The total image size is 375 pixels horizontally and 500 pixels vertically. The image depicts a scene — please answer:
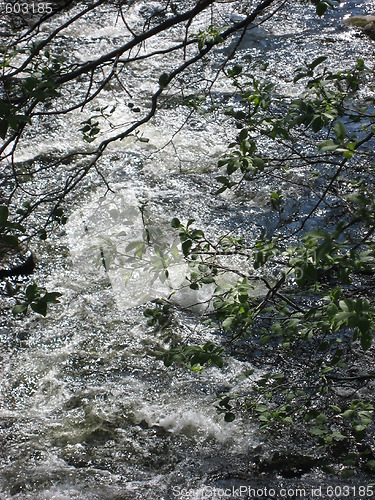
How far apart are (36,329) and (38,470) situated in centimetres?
103

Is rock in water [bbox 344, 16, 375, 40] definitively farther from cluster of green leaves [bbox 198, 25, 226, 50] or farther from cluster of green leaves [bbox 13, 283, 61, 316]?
cluster of green leaves [bbox 13, 283, 61, 316]

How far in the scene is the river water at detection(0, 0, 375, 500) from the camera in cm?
282

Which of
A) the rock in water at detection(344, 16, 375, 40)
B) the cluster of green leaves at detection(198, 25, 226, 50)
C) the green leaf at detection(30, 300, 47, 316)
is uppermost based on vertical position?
the rock in water at detection(344, 16, 375, 40)

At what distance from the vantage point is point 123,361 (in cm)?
345

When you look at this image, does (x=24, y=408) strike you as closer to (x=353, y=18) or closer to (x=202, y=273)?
(x=202, y=273)

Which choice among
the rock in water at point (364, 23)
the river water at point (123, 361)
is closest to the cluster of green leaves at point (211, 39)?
the river water at point (123, 361)

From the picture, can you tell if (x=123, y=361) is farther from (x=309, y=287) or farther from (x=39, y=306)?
(x=39, y=306)

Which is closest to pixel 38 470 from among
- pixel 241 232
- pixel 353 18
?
pixel 241 232

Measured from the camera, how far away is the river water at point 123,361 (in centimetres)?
282

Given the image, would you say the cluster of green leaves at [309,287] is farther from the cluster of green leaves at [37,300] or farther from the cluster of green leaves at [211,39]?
the cluster of green leaves at [37,300]

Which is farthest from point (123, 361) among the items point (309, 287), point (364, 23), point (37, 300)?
point (364, 23)

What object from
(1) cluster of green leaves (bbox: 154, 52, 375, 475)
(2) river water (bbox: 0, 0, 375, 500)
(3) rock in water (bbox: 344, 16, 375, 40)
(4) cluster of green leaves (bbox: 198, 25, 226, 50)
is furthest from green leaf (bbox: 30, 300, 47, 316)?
(3) rock in water (bbox: 344, 16, 375, 40)

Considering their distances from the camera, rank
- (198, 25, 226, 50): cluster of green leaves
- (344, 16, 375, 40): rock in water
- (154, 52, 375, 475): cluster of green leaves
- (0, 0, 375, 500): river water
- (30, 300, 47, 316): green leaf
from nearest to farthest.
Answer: (30, 300, 47, 316): green leaf
(154, 52, 375, 475): cluster of green leaves
(198, 25, 226, 50): cluster of green leaves
(0, 0, 375, 500): river water
(344, 16, 375, 40): rock in water

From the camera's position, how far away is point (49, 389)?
3307 millimetres
